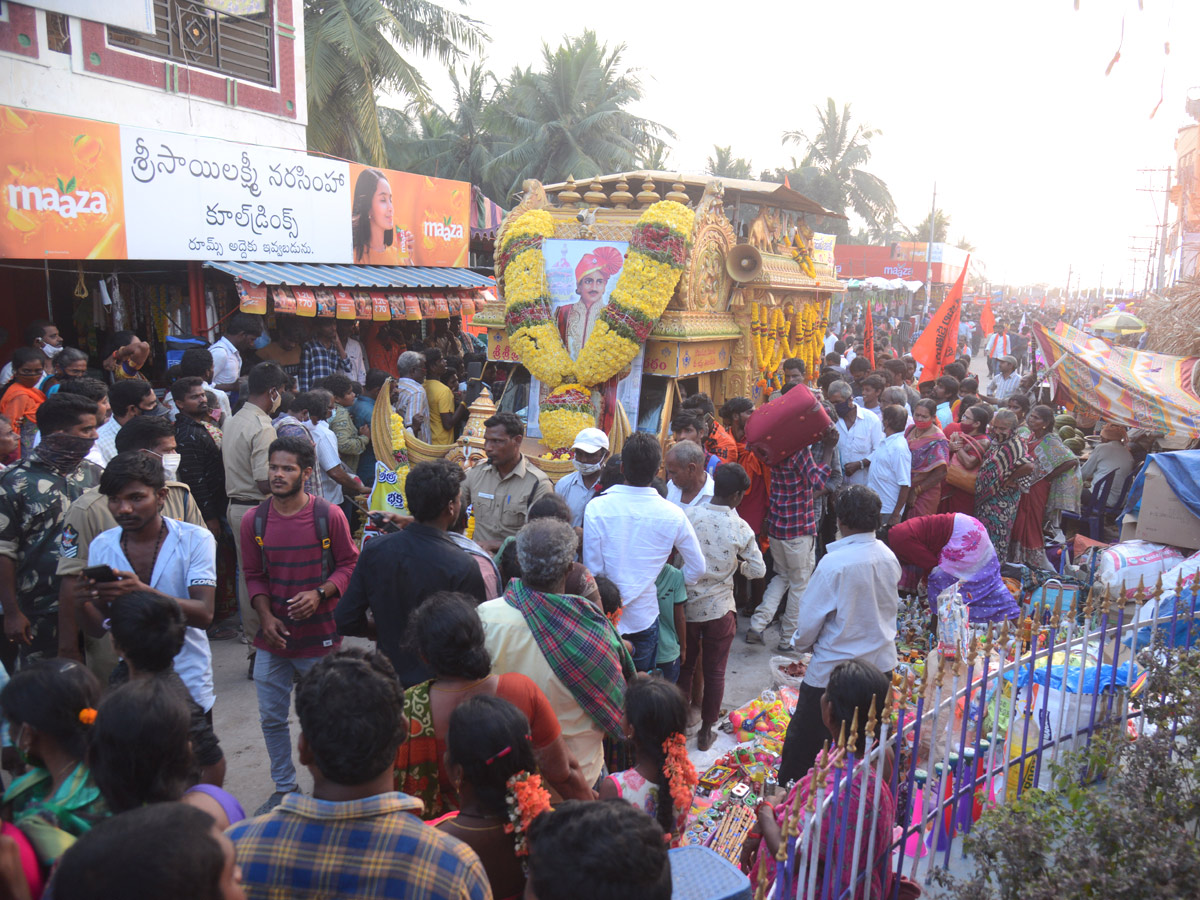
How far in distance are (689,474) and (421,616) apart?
2.59 meters

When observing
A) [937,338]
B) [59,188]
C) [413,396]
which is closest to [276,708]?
[413,396]

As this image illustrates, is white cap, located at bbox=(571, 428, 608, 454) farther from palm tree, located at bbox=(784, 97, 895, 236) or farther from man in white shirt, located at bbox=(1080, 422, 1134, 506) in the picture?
palm tree, located at bbox=(784, 97, 895, 236)

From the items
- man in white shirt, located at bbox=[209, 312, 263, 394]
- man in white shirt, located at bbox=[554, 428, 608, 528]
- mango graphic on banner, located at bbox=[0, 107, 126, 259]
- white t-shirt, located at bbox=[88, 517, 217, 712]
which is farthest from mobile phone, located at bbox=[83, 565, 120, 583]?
mango graphic on banner, located at bbox=[0, 107, 126, 259]

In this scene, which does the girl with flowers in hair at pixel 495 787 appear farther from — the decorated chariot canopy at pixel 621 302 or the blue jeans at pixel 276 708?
the decorated chariot canopy at pixel 621 302

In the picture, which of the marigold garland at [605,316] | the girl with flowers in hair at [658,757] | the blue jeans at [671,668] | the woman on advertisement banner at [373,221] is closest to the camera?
the girl with flowers in hair at [658,757]

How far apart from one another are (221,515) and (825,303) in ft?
29.6

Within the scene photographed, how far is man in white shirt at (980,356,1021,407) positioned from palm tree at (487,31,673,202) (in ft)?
61.7

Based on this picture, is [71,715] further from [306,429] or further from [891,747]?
[306,429]

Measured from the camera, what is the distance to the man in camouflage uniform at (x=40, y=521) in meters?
3.64

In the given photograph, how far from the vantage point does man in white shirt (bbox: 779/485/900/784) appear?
370 cm

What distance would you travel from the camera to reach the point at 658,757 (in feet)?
8.98

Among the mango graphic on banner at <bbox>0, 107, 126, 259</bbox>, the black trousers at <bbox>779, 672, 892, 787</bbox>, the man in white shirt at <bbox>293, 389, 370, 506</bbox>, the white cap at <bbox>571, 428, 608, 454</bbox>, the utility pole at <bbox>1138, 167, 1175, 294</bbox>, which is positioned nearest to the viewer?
the black trousers at <bbox>779, 672, 892, 787</bbox>

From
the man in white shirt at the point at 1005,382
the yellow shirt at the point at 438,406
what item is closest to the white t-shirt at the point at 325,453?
the yellow shirt at the point at 438,406

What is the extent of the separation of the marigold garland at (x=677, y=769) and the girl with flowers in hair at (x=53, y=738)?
1631 millimetres
